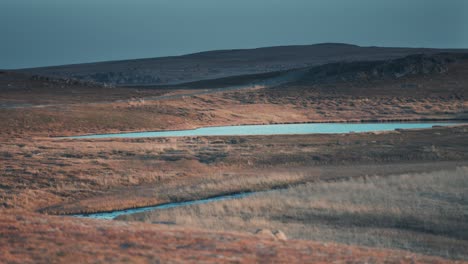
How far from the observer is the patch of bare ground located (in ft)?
52.3

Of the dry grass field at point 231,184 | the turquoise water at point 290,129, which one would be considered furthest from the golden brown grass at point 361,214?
the turquoise water at point 290,129

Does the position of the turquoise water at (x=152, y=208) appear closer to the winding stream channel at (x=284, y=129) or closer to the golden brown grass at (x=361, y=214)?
the golden brown grass at (x=361, y=214)

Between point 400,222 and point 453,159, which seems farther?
point 453,159

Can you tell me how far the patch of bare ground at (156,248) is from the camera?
627 inches

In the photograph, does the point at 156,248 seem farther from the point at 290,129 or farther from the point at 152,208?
the point at 290,129

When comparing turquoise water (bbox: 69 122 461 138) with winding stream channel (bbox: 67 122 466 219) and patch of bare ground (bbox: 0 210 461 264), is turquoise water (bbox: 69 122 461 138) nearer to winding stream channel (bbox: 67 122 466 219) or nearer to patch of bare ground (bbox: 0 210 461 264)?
winding stream channel (bbox: 67 122 466 219)

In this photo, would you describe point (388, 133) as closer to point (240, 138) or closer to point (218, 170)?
point (240, 138)

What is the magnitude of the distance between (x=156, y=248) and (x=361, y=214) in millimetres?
9051

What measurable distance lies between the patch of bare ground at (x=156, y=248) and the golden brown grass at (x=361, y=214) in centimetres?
241

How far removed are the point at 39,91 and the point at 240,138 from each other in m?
50.3

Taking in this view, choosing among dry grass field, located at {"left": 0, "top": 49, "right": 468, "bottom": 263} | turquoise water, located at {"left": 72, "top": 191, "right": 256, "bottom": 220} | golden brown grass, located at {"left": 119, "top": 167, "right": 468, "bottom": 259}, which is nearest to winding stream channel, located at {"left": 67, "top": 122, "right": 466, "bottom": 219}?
dry grass field, located at {"left": 0, "top": 49, "right": 468, "bottom": 263}

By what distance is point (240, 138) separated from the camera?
4722 centimetres

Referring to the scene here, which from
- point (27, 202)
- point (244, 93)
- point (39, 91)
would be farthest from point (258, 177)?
point (39, 91)

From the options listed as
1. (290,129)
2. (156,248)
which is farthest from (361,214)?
(290,129)
